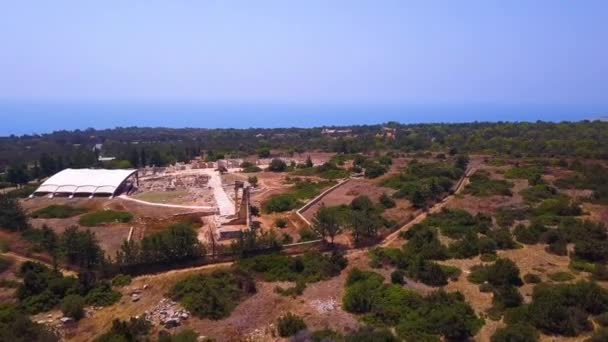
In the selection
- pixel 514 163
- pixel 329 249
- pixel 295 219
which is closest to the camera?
pixel 329 249

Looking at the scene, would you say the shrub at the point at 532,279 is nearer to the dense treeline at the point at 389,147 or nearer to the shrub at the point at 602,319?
the shrub at the point at 602,319

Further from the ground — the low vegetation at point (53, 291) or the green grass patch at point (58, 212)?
the green grass patch at point (58, 212)

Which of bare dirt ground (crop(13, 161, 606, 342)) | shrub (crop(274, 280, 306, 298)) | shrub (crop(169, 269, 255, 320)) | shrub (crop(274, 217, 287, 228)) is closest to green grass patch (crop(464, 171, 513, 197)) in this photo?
bare dirt ground (crop(13, 161, 606, 342))

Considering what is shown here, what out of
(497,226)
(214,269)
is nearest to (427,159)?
(497,226)

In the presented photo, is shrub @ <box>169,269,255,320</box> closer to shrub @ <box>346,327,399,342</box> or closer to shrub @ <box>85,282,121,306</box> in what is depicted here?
shrub @ <box>85,282,121,306</box>

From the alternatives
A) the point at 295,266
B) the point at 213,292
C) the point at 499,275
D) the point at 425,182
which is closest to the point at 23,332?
the point at 213,292

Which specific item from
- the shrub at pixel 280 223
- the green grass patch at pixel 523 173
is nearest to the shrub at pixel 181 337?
the shrub at pixel 280 223

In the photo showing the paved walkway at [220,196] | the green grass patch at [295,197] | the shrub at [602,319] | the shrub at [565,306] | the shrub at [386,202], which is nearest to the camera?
the shrub at [565,306]

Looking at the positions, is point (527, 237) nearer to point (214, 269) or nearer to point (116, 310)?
point (214, 269)
